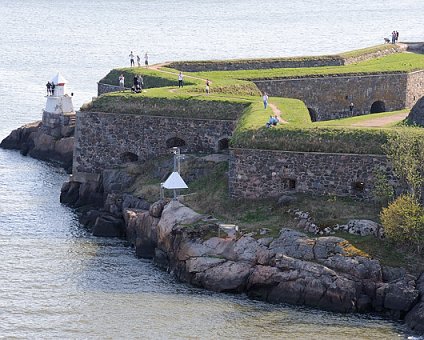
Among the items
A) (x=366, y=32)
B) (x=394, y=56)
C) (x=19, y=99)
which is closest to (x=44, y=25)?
(x=366, y=32)

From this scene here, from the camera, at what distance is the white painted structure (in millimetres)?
75062

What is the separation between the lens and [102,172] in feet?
210

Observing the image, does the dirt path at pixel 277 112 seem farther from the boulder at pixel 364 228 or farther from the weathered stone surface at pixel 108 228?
the weathered stone surface at pixel 108 228

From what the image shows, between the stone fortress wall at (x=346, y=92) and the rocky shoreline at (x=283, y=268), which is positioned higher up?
the stone fortress wall at (x=346, y=92)

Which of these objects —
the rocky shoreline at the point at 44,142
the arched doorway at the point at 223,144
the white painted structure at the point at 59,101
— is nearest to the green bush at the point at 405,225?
the arched doorway at the point at 223,144

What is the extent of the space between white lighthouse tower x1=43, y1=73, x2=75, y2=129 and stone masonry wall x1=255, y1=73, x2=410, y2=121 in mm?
11014

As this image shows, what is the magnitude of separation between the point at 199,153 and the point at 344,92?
17016 mm

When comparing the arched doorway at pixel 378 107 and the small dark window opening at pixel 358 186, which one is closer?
the small dark window opening at pixel 358 186

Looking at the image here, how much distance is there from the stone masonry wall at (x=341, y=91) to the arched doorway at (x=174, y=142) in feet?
37.6

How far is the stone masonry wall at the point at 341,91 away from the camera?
74.5m

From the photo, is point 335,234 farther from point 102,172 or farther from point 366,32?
point 366,32

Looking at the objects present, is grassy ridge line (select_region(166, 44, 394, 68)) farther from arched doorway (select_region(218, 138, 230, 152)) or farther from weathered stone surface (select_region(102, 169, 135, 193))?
arched doorway (select_region(218, 138, 230, 152))

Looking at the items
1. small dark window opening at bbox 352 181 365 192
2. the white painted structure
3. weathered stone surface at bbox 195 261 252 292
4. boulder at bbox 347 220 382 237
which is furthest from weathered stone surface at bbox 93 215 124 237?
the white painted structure

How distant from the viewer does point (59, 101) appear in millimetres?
75250
